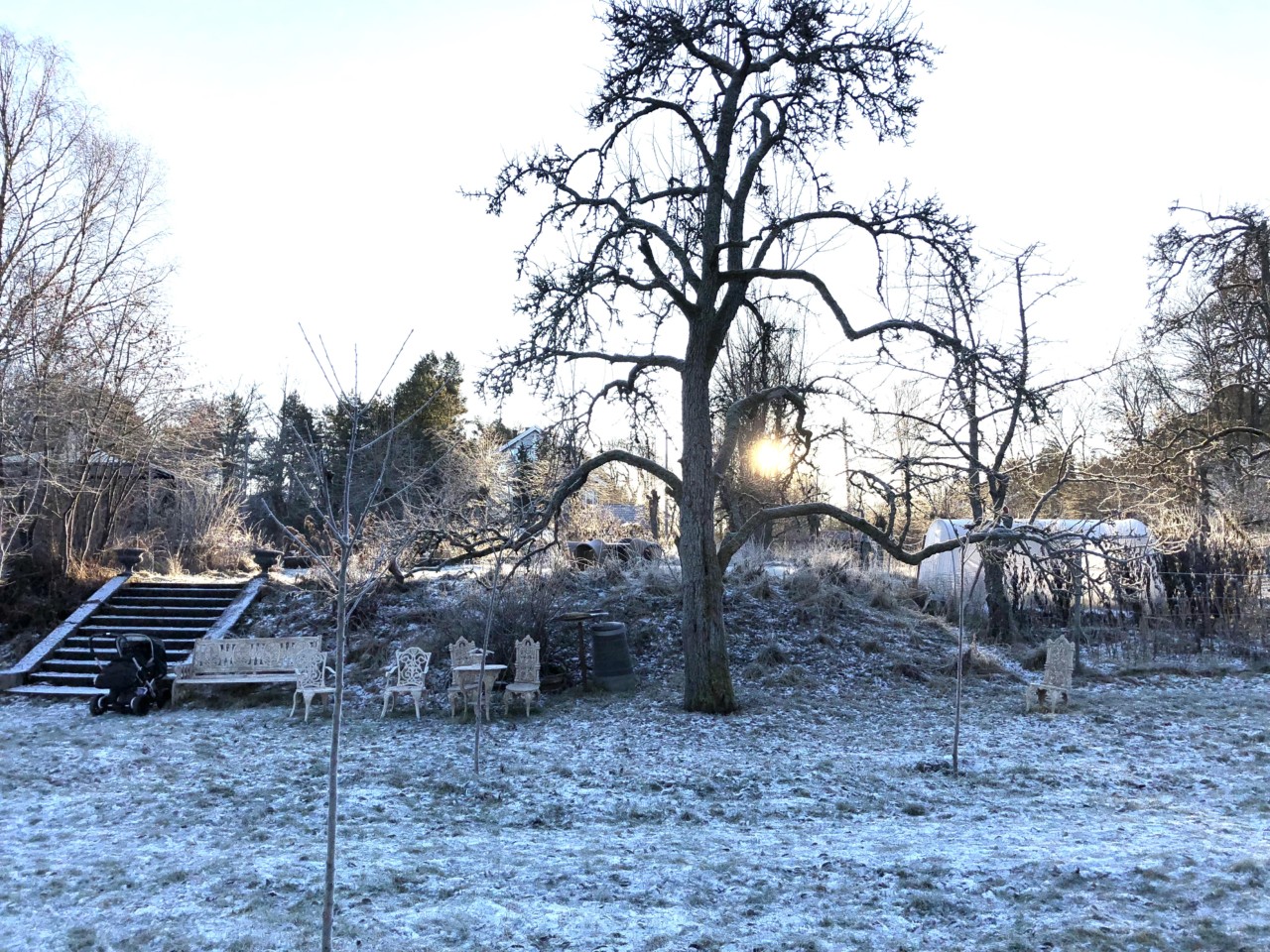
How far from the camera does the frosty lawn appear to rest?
439cm

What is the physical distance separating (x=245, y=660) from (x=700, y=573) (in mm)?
6331

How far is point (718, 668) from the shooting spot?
10109 millimetres

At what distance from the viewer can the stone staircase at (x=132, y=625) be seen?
40.8ft

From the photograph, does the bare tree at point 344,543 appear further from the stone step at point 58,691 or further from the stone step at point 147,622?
the stone step at point 58,691

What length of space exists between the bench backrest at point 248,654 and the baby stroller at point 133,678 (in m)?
0.56

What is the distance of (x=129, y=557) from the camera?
15.5 metres

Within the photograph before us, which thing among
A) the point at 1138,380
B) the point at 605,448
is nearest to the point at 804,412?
the point at 605,448

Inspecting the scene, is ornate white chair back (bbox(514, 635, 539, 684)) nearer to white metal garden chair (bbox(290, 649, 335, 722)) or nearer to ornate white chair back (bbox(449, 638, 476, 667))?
ornate white chair back (bbox(449, 638, 476, 667))

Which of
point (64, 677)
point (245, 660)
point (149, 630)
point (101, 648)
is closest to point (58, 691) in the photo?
point (64, 677)

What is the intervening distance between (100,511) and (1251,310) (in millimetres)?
20913

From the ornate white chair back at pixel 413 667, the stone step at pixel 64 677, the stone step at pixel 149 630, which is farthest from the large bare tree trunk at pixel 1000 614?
the stone step at pixel 64 677

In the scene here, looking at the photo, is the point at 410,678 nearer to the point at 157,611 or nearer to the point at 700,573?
the point at 700,573

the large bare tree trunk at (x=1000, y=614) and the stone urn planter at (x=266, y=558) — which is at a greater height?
the stone urn planter at (x=266, y=558)

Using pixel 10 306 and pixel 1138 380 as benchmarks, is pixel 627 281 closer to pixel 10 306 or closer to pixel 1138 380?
pixel 10 306
